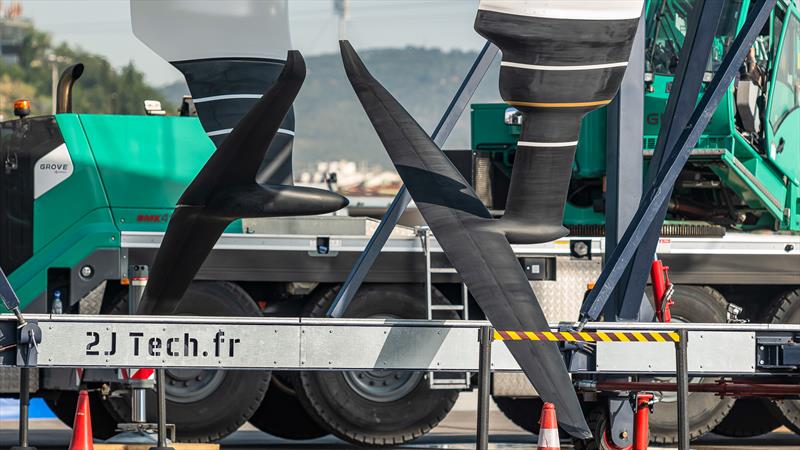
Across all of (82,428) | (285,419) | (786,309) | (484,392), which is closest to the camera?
(484,392)

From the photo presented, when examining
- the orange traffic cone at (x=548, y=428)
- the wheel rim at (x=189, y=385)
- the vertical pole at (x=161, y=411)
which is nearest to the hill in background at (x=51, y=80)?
the wheel rim at (x=189, y=385)

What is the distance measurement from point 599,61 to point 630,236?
155cm

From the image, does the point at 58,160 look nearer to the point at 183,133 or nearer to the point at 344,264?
the point at 183,133

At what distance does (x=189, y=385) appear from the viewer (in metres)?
12.7

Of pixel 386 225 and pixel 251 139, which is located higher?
pixel 251 139

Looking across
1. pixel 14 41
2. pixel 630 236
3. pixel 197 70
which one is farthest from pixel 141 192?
pixel 14 41

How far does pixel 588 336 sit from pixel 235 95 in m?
2.32

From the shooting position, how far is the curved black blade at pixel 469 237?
25.5 ft

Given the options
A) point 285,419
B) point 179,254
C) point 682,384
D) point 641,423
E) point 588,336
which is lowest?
point 285,419

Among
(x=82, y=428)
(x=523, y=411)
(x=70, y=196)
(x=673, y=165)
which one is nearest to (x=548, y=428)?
(x=673, y=165)

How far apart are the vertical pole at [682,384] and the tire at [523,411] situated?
545 cm

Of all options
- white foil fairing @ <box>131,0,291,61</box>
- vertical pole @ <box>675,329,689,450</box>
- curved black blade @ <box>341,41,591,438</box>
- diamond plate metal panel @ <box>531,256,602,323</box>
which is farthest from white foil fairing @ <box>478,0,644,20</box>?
diamond plate metal panel @ <box>531,256,602,323</box>

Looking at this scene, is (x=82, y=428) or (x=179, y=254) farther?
(x=82, y=428)

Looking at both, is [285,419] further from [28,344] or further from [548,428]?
[548,428]
